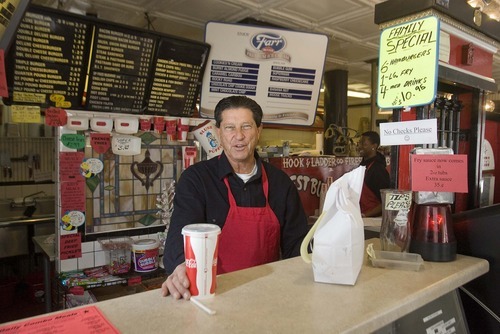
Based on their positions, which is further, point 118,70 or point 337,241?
point 118,70

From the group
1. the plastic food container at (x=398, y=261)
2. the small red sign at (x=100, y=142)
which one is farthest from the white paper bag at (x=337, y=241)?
the small red sign at (x=100, y=142)

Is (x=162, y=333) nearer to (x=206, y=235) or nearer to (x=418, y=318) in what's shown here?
(x=206, y=235)

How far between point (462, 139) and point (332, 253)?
1.37 m

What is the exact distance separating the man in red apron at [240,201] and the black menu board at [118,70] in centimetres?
158

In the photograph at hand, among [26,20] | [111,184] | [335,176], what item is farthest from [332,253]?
[335,176]

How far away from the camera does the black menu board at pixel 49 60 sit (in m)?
2.81

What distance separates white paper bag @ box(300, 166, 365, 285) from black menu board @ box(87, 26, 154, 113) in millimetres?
2586

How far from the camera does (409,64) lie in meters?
1.67

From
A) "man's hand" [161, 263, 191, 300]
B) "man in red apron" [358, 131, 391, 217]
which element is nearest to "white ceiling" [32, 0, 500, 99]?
"man in red apron" [358, 131, 391, 217]

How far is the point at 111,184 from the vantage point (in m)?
3.11

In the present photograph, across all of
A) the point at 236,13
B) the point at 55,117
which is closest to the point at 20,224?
the point at 55,117

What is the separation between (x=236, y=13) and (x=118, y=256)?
2773 millimetres

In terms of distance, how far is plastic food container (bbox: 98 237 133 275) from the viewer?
2.94 m

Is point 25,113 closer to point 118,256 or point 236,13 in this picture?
point 118,256
